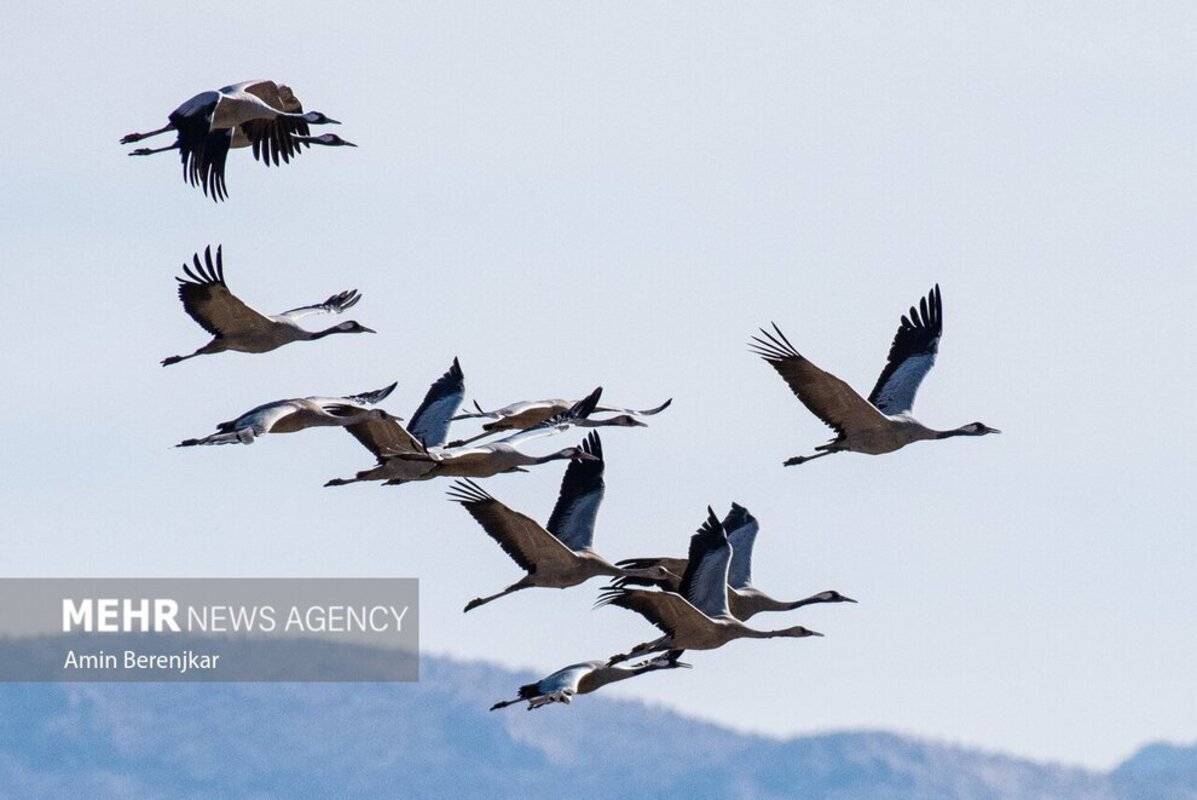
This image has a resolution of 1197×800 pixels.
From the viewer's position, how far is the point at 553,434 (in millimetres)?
33938

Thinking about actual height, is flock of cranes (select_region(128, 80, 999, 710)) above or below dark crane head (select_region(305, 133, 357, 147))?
below

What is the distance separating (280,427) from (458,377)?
18.1 feet

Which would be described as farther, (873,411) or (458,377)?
(458,377)

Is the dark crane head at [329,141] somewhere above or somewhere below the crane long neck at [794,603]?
above

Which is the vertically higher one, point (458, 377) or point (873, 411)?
point (458, 377)

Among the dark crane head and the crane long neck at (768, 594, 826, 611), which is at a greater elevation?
the dark crane head

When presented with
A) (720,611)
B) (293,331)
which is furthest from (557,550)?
(293,331)

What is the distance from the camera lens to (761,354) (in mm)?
31297

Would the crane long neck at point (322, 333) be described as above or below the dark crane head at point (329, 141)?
below

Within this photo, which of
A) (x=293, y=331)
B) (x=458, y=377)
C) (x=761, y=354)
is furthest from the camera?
(x=458, y=377)

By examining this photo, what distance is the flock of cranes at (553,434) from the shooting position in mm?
30625

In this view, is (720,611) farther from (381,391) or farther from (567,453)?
(381,391)

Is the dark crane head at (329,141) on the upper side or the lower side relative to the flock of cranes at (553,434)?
upper

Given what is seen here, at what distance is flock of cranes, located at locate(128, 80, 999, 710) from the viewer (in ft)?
100
